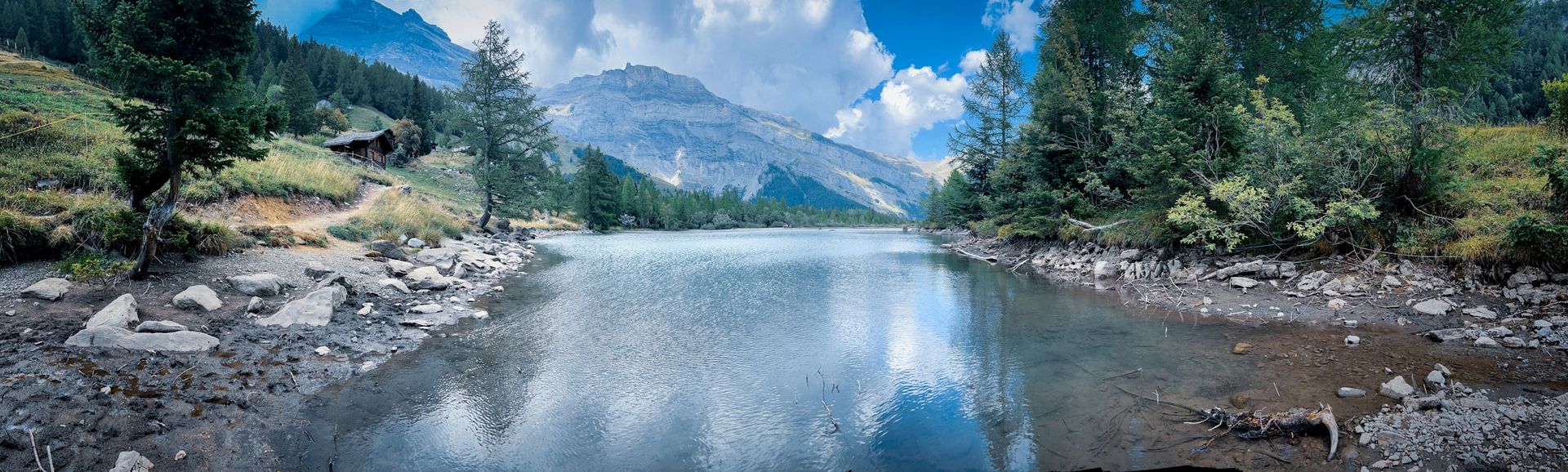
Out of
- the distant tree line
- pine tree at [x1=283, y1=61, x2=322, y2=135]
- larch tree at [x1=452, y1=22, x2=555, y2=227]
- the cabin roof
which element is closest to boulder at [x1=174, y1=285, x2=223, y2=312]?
the distant tree line

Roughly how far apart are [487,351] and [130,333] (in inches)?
174

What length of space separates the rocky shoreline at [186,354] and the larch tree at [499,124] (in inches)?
1129

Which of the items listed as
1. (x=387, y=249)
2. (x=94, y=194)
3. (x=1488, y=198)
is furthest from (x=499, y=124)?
(x=1488, y=198)

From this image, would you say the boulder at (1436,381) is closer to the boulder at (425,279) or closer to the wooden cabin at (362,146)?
the boulder at (425,279)

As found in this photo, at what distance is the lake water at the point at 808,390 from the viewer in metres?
6.14

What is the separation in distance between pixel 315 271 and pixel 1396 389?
64.6 ft

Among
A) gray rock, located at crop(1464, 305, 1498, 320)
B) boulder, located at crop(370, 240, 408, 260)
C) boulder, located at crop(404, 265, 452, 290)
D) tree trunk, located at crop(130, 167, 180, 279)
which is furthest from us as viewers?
boulder, located at crop(370, 240, 408, 260)

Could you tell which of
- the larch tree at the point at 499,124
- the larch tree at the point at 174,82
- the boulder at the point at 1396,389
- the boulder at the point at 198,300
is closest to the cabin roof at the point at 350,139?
the larch tree at the point at 499,124

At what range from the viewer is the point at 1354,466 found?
16.8 feet

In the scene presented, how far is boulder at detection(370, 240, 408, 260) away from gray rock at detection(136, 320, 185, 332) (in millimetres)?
9608

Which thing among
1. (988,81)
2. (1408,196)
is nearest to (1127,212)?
(1408,196)

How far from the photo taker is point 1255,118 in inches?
590

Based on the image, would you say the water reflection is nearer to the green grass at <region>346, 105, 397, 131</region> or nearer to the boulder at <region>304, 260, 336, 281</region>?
the boulder at <region>304, 260, 336, 281</region>

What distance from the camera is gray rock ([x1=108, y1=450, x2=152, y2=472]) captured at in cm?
462
